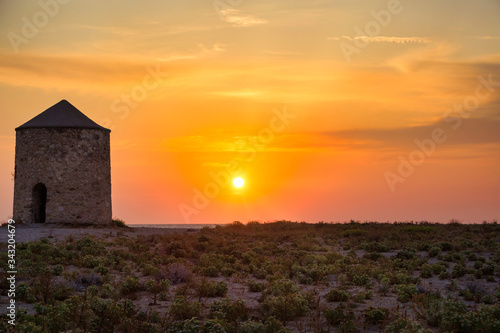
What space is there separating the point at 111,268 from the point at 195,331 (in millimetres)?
9328

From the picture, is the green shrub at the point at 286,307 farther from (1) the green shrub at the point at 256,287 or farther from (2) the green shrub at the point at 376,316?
(1) the green shrub at the point at 256,287

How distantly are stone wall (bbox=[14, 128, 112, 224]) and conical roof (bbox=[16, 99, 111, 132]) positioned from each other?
28 cm

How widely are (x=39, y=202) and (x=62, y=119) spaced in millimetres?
5462

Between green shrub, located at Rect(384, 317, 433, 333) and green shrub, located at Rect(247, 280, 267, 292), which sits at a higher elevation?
green shrub, located at Rect(247, 280, 267, 292)

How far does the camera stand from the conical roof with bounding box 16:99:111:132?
32.0m

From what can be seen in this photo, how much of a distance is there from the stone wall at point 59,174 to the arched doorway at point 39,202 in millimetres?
360

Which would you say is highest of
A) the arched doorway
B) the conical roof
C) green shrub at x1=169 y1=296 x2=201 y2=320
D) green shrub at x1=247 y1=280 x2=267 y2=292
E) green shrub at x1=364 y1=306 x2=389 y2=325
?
the conical roof

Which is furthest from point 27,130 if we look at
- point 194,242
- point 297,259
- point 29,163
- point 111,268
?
point 297,259

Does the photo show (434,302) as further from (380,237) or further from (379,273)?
(380,237)

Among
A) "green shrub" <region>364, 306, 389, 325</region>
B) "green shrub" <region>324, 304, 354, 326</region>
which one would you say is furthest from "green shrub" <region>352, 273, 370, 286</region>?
"green shrub" <region>324, 304, 354, 326</region>

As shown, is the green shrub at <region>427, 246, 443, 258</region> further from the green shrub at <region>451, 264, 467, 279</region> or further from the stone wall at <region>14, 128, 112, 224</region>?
the stone wall at <region>14, 128, 112, 224</region>

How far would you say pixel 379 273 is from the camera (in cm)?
1750

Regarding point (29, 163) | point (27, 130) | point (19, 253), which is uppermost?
point (27, 130)

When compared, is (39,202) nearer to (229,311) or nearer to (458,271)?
(229,311)
